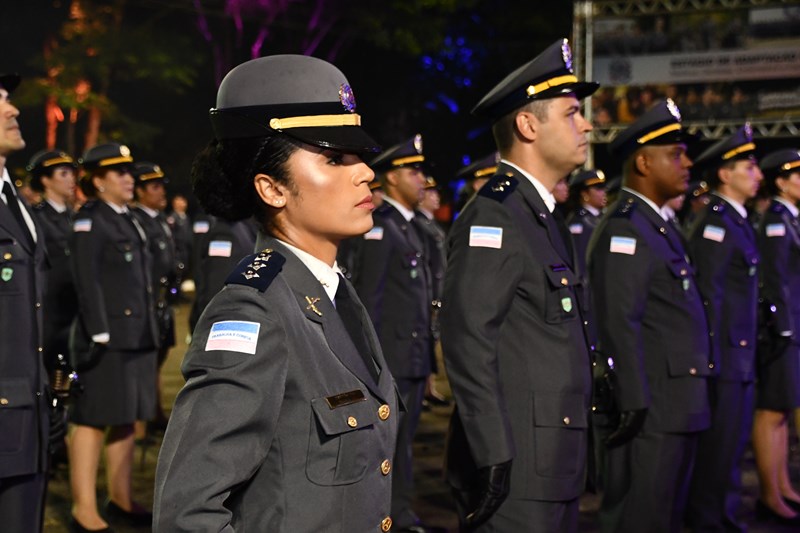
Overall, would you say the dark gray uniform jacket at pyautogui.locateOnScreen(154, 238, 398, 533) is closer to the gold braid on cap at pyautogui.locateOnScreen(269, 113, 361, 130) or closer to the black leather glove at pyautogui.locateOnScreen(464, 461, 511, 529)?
the gold braid on cap at pyautogui.locateOnScreen(269, 113, 361, 130)

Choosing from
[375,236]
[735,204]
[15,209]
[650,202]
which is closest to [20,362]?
[15,209]

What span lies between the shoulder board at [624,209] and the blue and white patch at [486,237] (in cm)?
117

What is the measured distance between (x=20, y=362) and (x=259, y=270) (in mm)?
2078

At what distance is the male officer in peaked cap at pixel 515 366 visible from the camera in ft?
10.4

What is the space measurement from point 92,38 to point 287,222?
22247 mm

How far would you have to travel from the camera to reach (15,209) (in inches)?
147

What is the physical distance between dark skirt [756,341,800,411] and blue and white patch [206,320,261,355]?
16.1 ft

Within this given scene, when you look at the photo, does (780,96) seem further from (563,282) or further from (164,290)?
(563,282)

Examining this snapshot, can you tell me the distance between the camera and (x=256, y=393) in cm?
174

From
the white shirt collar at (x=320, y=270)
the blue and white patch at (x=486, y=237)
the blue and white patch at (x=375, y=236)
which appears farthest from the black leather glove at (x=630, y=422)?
the blue and white patch at (x=375, y=236)

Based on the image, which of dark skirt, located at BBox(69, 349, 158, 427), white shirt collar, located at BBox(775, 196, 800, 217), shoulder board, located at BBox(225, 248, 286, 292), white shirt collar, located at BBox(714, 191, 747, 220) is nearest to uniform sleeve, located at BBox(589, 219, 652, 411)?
white shirt collar, located at BBox(714, 191, 747, 220)

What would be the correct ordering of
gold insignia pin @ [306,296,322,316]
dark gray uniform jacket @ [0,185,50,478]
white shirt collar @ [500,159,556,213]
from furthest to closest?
dark gray uniform jacket @ [0,185,50,478] < white shirt collar @ [500,159,556,213] < gold insignia pin @ [306,296,322,316]

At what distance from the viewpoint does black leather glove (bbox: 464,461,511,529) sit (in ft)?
10.1

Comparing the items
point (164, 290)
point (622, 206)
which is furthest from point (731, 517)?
point (164, 290)
